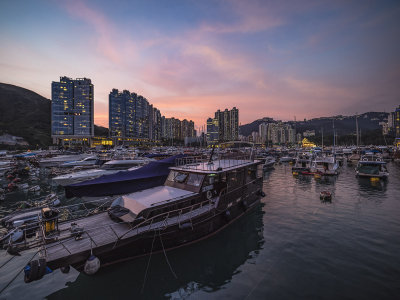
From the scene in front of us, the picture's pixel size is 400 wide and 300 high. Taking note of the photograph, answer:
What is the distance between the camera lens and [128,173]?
A: 52.5ft

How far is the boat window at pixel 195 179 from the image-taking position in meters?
11.1

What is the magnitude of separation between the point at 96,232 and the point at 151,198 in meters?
2.78

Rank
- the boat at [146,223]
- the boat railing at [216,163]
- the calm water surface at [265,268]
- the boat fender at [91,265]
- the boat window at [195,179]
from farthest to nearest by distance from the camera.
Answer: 1. the boat railing at [216,163]
2. the boat window at [195,179]
3. the calm water surface at [265,268]
4. the boat at [146,223]
5. the boat fender at [91,265]

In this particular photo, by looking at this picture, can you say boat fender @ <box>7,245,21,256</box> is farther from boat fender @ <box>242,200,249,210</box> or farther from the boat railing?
boat fender @ <box>242,200,249,210</box>

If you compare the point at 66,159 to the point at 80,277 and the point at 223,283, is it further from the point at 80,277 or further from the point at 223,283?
the point at 223,283

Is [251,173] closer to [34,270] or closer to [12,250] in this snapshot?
[34,270]

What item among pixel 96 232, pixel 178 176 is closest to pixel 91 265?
pixel 96 232

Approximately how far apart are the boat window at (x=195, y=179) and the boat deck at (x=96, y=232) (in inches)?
56.2

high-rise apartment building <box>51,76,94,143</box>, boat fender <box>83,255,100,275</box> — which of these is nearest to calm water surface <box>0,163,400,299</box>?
boat fender <box>83,255,100,275</box>

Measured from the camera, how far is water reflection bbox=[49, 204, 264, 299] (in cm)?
727

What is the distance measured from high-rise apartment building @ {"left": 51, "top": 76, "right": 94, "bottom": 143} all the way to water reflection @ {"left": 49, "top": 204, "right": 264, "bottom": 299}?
168 m

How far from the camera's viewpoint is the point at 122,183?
1491 centimetres

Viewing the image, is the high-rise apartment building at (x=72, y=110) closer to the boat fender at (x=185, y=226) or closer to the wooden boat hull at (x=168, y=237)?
the wooden boat hull at (x=168, y=237)

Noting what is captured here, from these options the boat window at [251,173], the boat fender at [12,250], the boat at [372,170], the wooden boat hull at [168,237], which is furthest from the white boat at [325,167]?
the boat fender at [12,250]
